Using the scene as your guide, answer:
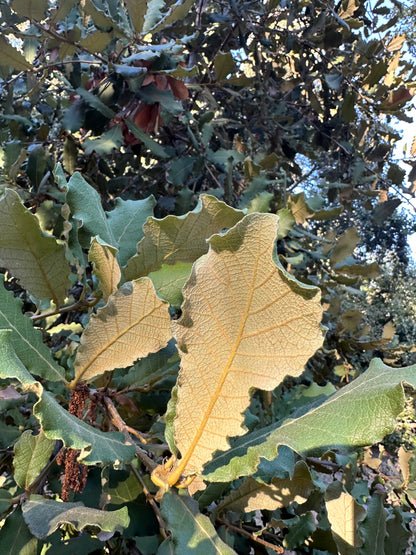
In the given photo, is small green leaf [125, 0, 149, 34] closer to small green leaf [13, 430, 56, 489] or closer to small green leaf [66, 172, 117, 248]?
small green leaf [66, 172, 117, 248]

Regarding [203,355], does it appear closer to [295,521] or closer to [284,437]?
[284,437]

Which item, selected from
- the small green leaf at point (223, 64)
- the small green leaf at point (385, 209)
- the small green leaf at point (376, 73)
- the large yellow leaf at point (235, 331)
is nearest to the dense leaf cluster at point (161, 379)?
the large yellow leaf at point (235, 331)

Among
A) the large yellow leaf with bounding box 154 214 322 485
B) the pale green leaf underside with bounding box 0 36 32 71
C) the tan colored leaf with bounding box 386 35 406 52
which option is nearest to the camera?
the large yellow leaf with bounding box 154 214 322 485

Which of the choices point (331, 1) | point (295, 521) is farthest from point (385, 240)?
point (295, 521)

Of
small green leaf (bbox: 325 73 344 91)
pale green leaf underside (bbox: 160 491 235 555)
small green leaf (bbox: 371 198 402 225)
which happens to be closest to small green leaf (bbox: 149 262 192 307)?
pale green leaf underside (bbox: 160 491 235 555)

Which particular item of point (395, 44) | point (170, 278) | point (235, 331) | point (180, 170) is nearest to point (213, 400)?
point (235, 331)
